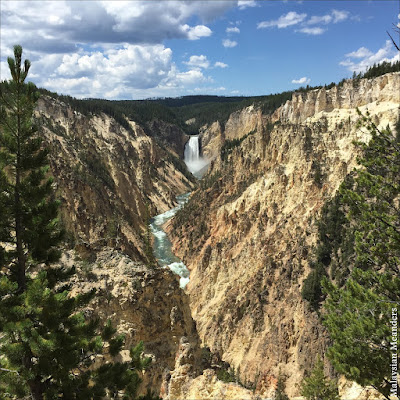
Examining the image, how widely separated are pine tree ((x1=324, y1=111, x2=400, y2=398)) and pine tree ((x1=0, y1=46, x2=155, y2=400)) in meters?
5.54

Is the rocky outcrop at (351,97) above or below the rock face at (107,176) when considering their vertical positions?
above

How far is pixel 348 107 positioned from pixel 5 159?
43.8m

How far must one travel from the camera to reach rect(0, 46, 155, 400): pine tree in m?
6.70

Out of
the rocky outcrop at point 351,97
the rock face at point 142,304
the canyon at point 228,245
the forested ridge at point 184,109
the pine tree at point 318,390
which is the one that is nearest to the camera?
the rock face at point 142,304

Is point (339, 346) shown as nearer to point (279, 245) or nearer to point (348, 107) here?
point (279, 245)

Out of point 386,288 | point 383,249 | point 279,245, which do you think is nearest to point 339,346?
point 386,288

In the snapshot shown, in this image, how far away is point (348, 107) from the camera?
44.0 metres

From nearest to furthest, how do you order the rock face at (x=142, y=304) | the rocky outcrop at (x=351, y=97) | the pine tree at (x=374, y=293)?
the pine tree at (x=374, y=293) → the rock face at (x=142, y=304) → the rocky outcrop at (x=351, y=97)

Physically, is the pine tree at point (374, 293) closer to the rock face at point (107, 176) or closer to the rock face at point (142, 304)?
the rock face at point (142, 304)

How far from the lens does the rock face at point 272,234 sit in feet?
91.6

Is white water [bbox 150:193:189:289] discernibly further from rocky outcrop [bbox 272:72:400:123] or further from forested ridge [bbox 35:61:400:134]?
forested ridge [bbox 35:61:400:134]

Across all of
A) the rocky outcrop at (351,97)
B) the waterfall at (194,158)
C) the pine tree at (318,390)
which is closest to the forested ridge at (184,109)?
the rocky outcrop at (351,97)

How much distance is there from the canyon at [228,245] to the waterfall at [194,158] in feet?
139

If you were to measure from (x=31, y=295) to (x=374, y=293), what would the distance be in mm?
8157
